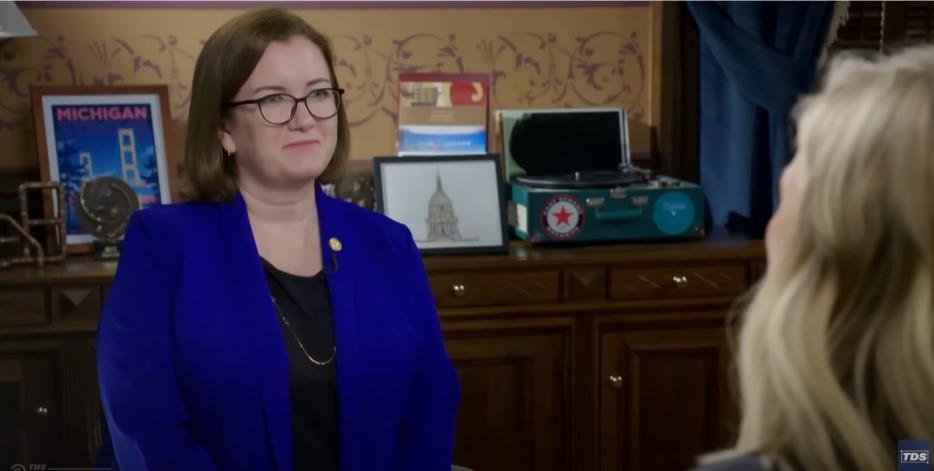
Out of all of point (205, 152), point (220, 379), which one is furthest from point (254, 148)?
point (220, 379)

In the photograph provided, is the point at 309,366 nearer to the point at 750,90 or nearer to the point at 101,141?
the point at 101,141

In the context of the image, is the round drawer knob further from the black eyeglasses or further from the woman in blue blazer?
the black eyeglasses

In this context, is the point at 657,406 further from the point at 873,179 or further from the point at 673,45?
the point at 873,179

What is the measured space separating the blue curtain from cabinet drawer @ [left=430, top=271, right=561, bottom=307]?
0.69 metres

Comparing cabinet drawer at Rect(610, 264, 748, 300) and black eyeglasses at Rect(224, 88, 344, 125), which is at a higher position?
black eyeglasses at Rect(224, 88, 344, 125)

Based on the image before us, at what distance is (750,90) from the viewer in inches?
124

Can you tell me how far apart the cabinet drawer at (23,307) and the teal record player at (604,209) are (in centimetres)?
111

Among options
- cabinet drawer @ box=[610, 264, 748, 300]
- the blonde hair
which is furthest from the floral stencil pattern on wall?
the blonde hair

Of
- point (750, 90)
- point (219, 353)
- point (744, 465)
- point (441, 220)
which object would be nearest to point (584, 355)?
point (441, 220)

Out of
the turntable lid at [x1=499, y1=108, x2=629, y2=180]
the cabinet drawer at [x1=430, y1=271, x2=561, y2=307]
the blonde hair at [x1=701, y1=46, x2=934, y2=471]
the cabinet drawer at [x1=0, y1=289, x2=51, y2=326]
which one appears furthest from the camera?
the turntable lid at [x1=499, y1=108, x2=629, y2=180]

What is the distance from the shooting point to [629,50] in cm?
327

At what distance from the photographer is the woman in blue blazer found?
1.79 metres

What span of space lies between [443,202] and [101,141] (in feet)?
2.73

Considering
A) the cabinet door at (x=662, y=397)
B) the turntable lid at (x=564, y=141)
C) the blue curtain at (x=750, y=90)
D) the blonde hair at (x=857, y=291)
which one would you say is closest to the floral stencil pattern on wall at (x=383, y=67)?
the turntable lid at (x=564, y=141)
